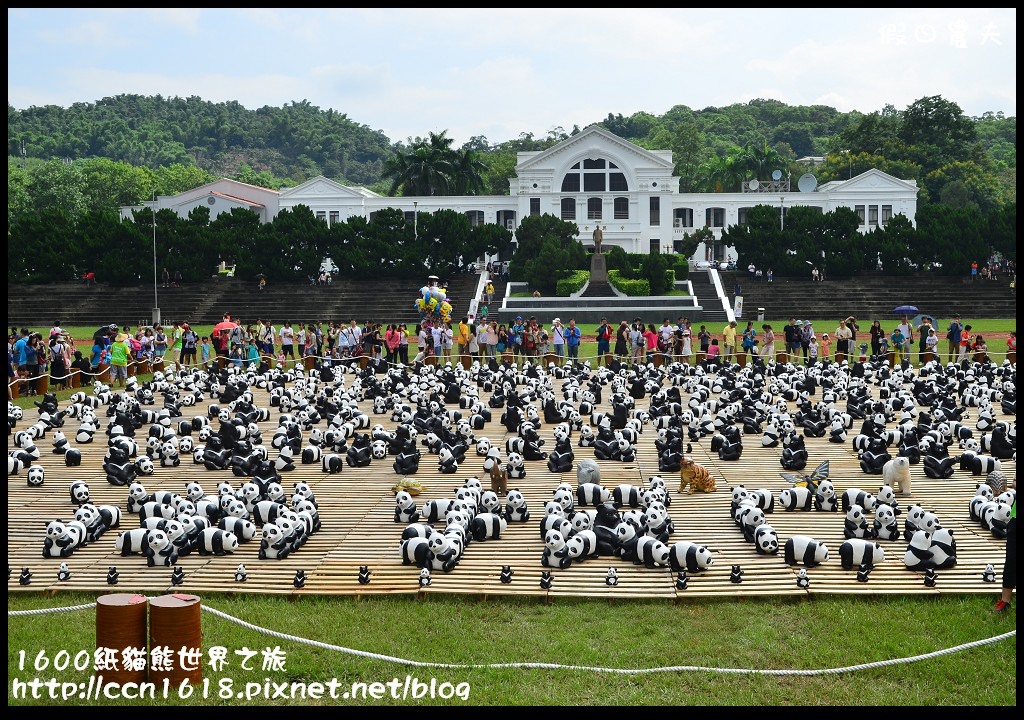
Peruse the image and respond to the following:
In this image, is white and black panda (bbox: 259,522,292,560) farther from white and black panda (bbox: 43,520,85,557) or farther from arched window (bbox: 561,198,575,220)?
arched window (bbox: 561,198,575,220)

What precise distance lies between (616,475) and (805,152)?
138333 mm

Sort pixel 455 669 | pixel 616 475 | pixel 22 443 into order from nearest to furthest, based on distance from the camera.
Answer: pixel 455 669 < pixel 616 475 < pixel 22 443

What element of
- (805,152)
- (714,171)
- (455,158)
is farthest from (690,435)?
(805,152)

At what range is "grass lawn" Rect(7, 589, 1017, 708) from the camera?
9508mm

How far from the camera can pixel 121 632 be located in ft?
30.8

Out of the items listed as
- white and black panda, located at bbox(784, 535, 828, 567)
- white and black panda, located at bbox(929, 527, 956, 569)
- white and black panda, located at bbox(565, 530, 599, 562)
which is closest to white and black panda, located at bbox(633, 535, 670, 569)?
white and black panda, located at bbox(565, 530, 599, 562)

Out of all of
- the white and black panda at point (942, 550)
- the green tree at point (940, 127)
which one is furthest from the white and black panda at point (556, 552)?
the green tree at point (940, 127)

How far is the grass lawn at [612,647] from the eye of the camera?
9508mm

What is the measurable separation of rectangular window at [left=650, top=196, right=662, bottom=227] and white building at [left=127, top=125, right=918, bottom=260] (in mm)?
75

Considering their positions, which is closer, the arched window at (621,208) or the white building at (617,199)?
the white building at (617,199)

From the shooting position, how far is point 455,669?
10031 mm

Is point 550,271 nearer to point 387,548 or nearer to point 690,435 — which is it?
point 690,435

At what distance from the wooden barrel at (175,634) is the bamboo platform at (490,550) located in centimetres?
269

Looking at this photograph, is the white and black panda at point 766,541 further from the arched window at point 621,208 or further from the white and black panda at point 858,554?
the arched window at point 621,208
